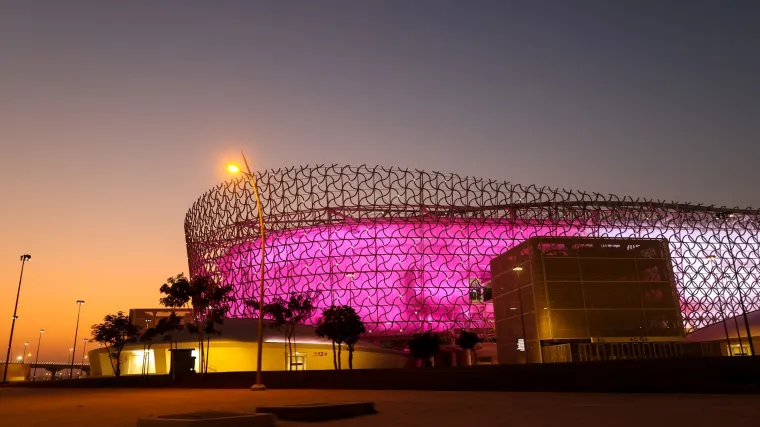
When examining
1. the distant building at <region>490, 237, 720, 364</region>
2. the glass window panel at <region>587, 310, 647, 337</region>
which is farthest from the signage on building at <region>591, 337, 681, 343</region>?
the glass window panel at <region>587, 310, 647, 337</region>

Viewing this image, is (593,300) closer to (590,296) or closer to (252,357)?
(590,296)

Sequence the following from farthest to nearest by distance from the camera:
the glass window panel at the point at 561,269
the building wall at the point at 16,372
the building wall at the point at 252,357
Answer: the building wall at the point at 16,372, the building wall at the point at 252,357, the glass window panel at the point at 561,269

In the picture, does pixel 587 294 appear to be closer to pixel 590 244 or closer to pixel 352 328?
pixel 590 244

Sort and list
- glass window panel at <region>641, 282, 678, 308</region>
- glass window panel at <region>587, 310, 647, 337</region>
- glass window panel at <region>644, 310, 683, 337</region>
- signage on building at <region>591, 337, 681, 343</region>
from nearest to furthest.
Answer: signage on building at <region>591, 337, 681, 343</region>, glass window panel at <region>587, 310, 647, 337</region>, glass window panel at <region>644, 310, 683, 337</region>, glass window panel at <region>641, 282, 678, 308</region>

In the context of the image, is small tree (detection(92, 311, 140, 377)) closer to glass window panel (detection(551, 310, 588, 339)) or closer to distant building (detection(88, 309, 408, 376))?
distant building (detection(88, 309, 408, 376))

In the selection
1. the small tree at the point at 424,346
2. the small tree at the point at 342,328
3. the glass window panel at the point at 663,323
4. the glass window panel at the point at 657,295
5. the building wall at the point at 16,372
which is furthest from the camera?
the building wall at the point at 16,372

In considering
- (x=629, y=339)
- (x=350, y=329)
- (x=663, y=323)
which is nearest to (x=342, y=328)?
(x=350, y=329)

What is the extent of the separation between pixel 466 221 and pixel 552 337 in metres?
21.1

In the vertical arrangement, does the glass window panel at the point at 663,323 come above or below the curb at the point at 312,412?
above

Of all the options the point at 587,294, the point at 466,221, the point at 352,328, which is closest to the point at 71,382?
the point at 352,328

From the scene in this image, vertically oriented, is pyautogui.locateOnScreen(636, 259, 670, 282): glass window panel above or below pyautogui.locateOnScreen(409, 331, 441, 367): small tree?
above

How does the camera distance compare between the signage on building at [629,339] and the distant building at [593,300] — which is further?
the distant building at [593,300]

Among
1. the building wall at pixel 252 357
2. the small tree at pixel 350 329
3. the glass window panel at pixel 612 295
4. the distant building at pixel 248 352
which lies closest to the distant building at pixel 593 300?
the glass window panel at pixel 612 295

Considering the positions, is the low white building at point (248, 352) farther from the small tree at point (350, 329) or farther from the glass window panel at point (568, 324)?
the glass window panel at point (568, 324)
